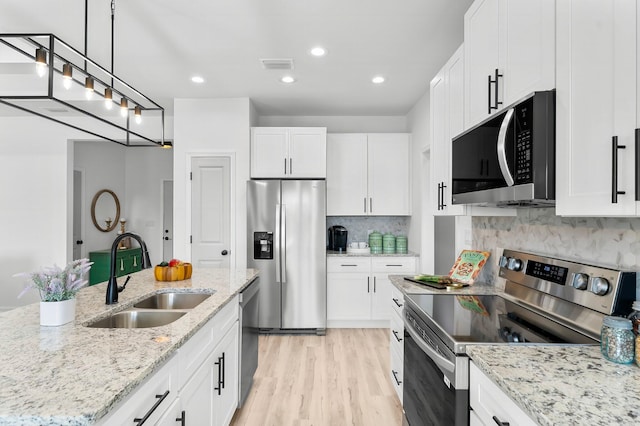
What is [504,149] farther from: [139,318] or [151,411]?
[139,318]

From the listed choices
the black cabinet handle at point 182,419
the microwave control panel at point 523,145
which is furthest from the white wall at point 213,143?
the microwave control panel at point 523,145

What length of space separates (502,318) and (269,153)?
3.33 meters

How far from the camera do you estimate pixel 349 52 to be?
308 centimetres

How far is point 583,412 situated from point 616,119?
75 cm

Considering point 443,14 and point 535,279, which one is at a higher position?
point 443,14

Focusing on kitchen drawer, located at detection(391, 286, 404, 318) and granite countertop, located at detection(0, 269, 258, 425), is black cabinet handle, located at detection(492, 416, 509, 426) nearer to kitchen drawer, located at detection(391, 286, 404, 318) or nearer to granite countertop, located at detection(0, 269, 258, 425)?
granite countertop, located at detection(0, 269, 258, 425)

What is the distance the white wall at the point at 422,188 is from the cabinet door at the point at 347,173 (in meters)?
0.65

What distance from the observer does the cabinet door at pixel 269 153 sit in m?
4.37

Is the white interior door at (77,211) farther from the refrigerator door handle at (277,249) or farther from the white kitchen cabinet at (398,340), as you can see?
the white kitchen cabinet at (398,340)

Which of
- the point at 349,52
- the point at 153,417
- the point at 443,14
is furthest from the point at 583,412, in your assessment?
the point at 349,52

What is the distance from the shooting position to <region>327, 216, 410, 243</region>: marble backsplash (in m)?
4.93

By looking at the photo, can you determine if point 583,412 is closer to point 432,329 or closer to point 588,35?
point 432,329

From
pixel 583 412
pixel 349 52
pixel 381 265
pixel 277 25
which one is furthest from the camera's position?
pixel 381 265

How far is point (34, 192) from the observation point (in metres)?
4.90
